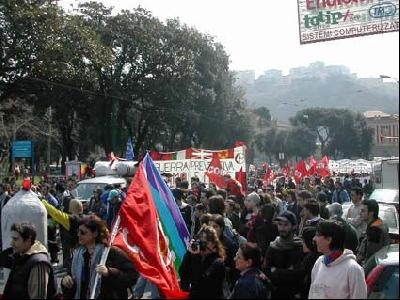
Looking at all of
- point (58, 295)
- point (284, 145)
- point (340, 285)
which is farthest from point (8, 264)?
point (284, 145)

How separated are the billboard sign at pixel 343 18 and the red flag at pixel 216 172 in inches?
552

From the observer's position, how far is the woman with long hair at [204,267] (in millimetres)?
5973

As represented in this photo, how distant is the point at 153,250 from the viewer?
634 centimetres

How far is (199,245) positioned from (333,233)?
1.34 metres

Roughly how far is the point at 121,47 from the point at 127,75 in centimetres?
196

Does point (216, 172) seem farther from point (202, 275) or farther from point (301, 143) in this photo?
point (301, 143)

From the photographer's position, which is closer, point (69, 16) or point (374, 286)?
point (374, 286)

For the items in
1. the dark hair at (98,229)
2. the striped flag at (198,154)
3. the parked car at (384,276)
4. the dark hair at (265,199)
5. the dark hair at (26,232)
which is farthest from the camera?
the striped flag at (198,154)

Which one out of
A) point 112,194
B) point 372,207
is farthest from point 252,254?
point 112,194

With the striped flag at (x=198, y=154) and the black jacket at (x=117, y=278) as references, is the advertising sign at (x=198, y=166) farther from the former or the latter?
the black jacket at (x=117, y=278)

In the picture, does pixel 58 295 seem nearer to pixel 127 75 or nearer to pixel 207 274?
pixel 207 274

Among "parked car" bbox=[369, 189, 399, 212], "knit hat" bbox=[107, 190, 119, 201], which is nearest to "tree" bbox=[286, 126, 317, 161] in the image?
"knit hat" bbox=[107, 190, 119, 201]

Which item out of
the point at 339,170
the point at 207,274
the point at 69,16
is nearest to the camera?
the point at 207,274

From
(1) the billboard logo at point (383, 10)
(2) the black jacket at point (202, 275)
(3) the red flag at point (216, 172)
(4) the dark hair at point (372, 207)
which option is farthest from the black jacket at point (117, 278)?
(3) the red flag at point (216, 172)
